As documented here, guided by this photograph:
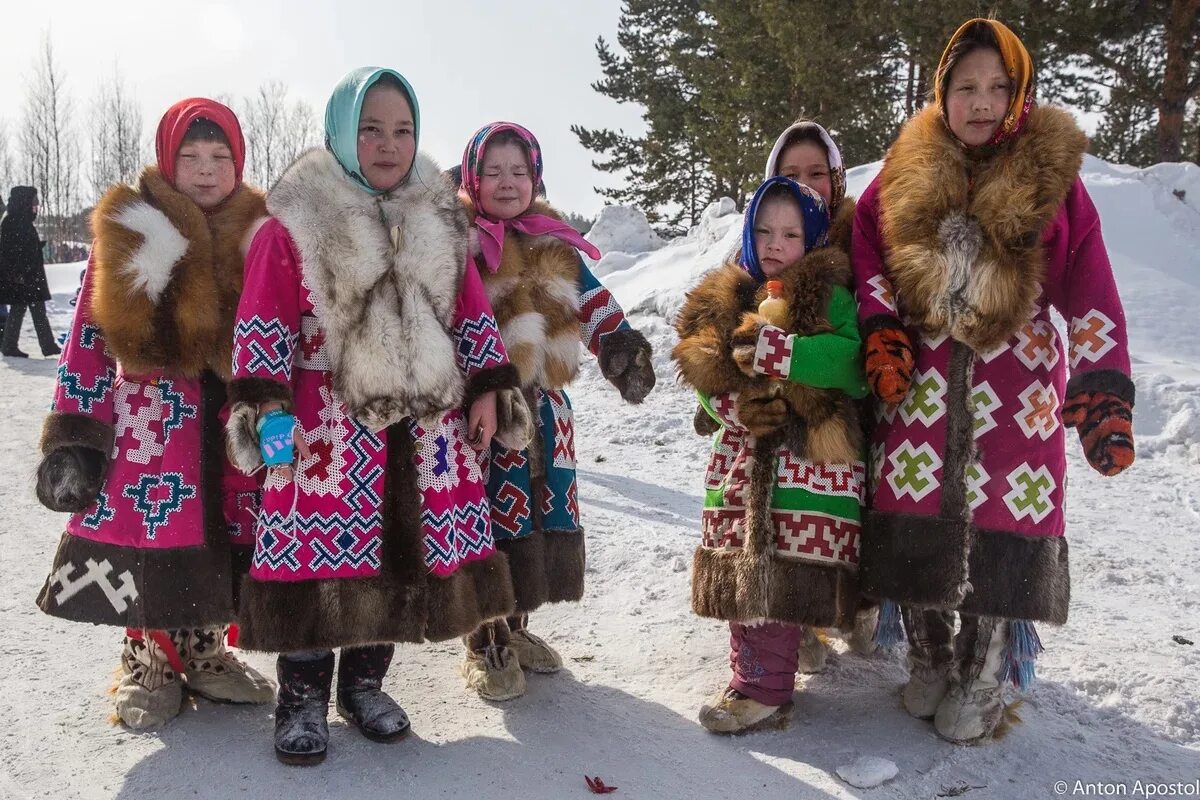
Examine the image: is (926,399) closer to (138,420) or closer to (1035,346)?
(1035,346)

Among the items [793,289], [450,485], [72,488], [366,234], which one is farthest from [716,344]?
[72,488]

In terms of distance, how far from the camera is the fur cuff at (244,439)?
6.95ft

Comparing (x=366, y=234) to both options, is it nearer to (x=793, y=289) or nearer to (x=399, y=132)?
(x=399, y=132)

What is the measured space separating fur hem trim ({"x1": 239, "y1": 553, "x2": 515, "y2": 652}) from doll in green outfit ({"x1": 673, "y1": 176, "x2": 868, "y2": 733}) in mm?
722

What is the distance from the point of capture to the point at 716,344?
8.30 feet

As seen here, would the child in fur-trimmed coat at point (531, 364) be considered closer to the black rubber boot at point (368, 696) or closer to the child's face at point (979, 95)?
the black rubber boot at point (368, 696)

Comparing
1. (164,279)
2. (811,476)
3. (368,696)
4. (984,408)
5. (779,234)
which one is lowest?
(368,696)

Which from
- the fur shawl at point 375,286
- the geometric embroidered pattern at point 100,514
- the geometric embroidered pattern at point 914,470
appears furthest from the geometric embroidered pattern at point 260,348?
the geometric embroidered pattern at point 914,470

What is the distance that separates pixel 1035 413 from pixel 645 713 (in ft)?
4.53

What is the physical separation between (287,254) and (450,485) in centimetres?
71

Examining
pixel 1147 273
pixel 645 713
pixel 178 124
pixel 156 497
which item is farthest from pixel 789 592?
pixel 1147 273

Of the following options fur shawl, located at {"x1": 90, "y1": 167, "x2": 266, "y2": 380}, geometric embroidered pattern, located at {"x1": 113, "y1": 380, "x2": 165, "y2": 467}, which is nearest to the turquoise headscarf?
fur shawl, located at {"x1": 90, "y1": 167, "x2": 266, "y2": 380}

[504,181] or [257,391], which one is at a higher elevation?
[504,181]

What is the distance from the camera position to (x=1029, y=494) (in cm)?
236
